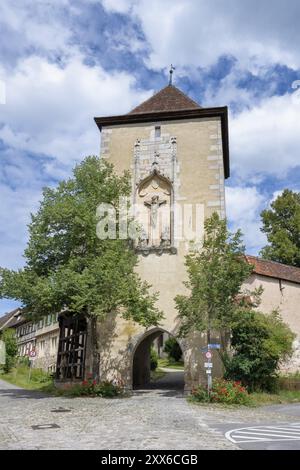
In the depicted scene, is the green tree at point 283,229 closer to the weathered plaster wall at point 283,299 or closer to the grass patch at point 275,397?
the weathered plaster wall at point 283,299

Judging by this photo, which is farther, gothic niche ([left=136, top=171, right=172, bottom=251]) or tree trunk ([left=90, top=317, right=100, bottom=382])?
gothic niche ([left=136, top=171, right=172, bottom=251])

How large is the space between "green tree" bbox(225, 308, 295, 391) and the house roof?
9361 millimetres

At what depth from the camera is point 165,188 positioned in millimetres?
20031

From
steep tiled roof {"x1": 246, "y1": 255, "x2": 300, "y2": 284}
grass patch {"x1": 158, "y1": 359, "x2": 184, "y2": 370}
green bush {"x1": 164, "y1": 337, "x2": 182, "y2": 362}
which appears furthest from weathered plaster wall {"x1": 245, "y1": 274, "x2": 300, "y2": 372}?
green bush {"x1": 164, "y1": 337, "x2": 182, "y2": 362}

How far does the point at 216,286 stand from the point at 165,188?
6.11 metres

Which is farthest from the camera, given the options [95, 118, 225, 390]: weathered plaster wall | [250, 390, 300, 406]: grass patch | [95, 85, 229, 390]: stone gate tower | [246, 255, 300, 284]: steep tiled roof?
[246, 255, 300, 284]: steep tiled roof

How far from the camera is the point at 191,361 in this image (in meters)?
17.2

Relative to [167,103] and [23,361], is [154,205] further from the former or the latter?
[23,361]

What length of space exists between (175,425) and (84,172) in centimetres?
1148

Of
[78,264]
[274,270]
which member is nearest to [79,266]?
[78,264]

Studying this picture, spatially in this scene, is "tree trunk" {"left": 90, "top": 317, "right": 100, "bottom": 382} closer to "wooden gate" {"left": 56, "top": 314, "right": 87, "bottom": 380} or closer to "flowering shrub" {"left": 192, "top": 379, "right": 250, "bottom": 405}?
"wooden gate" {"left": 56, "top": 314, "right": 87, "bottom": 380}

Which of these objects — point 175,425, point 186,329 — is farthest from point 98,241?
point 175,425

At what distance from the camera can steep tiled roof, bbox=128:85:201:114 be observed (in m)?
21.5

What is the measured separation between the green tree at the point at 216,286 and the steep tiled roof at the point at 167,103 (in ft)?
24.9
